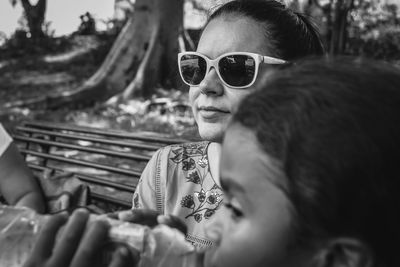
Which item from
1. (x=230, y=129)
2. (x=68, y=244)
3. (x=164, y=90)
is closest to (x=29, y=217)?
(x=68, y=244)

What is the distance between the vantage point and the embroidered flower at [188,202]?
70.0 inches

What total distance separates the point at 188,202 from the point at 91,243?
89 cm

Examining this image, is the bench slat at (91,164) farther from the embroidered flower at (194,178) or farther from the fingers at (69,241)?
the fingers at (69,241)

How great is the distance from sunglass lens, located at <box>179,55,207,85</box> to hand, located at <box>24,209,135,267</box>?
903mm

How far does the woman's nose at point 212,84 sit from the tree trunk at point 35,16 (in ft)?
43.8

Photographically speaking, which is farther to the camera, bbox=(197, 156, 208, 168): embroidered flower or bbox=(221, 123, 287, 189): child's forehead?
bbox=(197, 156, 208, 168): embroidered flower

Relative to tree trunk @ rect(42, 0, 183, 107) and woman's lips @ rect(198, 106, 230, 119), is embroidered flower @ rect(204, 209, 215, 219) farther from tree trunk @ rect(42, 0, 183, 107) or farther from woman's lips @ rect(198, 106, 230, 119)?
tree trunk @ rect(42, 0, 183, 107)

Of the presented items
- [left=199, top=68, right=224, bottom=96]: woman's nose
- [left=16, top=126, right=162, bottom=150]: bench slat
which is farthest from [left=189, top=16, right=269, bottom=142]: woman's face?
[left=16, top=126, right=162, bottom=150]: bench slat

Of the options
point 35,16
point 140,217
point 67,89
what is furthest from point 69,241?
point 35,16

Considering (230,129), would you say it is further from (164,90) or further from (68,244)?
(164,90)

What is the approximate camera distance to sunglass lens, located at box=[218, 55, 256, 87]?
164 centimetres

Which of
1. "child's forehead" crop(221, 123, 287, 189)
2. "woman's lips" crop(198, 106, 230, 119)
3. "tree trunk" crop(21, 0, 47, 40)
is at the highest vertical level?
"tree trunk" crop(21, 0, 47, 40)

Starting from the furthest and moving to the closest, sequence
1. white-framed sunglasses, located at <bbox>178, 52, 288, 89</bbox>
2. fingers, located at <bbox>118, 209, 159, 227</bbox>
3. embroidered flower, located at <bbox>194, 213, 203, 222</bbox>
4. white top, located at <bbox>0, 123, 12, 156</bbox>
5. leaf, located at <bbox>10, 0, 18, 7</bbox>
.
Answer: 1. leaf, located at <bbox>10, 0, 18, 7</bbox>
2. white top, located at <bbox>0, 123, 12, 156</bbox>
3. embroidered flower, located at <bbox>194, 213, 203, 222</bbox>
4. white-framed sunglasses, located at <bbox>178, 52, 288, 89</bbox>
5. fingers, located at <bbox>118, 209, 159, 227</bbox>

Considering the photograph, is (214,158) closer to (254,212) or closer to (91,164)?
(254,212)
